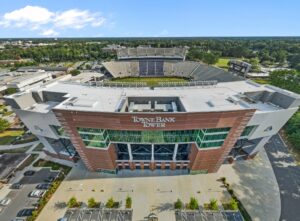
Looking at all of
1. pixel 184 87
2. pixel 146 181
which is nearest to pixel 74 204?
pixel 146 181

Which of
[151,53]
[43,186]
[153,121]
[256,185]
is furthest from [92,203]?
[151,53]

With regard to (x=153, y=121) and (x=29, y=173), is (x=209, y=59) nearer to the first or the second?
(x=153, y=121)

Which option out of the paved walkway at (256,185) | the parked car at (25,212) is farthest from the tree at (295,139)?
the parked car at (25,212)

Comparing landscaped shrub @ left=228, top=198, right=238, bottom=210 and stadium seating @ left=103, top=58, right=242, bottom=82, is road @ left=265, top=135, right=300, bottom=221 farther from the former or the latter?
stadium seating @ left=103, top=58, right=242, bottom=82

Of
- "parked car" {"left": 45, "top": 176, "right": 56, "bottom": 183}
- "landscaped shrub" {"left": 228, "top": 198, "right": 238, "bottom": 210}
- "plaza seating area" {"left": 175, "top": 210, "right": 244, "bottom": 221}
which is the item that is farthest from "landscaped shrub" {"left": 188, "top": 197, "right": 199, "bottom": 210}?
"parked car" {"left": 45, "top": 176, "right": 56, "bottom": 183}

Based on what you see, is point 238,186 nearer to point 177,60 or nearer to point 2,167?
point 2,167

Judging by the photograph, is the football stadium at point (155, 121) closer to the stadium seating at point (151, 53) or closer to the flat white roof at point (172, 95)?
the flat white roof at point (172, 95)

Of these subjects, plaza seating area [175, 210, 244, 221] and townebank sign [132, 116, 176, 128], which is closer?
plaza seating area [175, 210, 244, 221]
